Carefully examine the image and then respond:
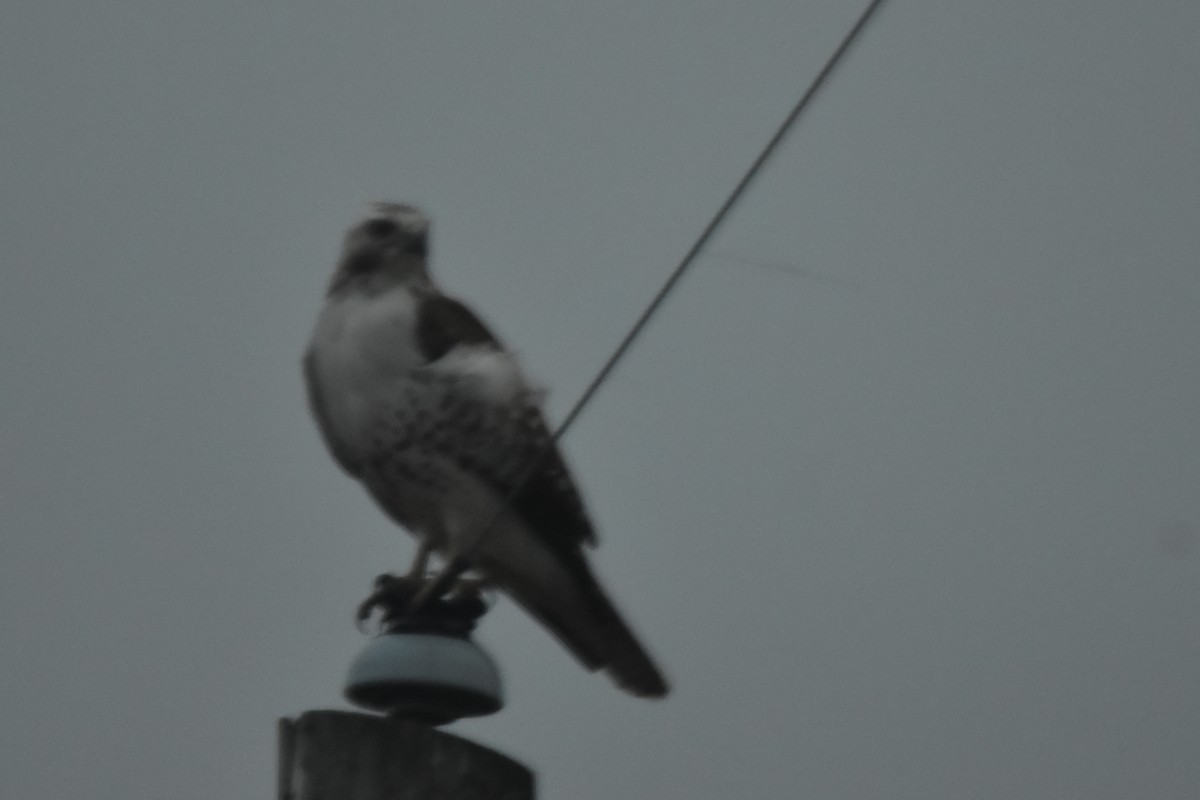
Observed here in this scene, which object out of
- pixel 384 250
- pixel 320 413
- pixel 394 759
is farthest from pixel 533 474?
pixel 394 759

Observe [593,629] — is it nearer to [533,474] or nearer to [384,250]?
[533,474]

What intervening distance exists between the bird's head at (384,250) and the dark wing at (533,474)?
0.21 metres

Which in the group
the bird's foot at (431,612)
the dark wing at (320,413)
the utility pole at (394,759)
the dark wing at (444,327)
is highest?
the dark wing at (444,327)

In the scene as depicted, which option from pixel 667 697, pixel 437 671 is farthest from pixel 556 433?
pixel 667 697

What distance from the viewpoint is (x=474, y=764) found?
3.34 meters

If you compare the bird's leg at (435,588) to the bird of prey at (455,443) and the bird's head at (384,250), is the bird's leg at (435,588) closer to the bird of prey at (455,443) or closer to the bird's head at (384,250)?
the bird of prey at (455,443)

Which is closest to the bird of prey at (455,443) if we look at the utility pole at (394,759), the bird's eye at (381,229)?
the bird's eye at (381,229)

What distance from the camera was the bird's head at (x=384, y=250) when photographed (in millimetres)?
5180

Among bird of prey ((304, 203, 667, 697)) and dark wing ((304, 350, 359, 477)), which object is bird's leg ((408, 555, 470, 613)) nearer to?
bird of prey ((304, 203, 667, 697))

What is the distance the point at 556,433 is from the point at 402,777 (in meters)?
0.64

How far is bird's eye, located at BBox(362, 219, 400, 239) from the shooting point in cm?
521

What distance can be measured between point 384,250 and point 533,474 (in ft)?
2.49

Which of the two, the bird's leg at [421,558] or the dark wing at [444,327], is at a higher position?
the dark wing at [444,327]

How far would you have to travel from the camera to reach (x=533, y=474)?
4938mm
